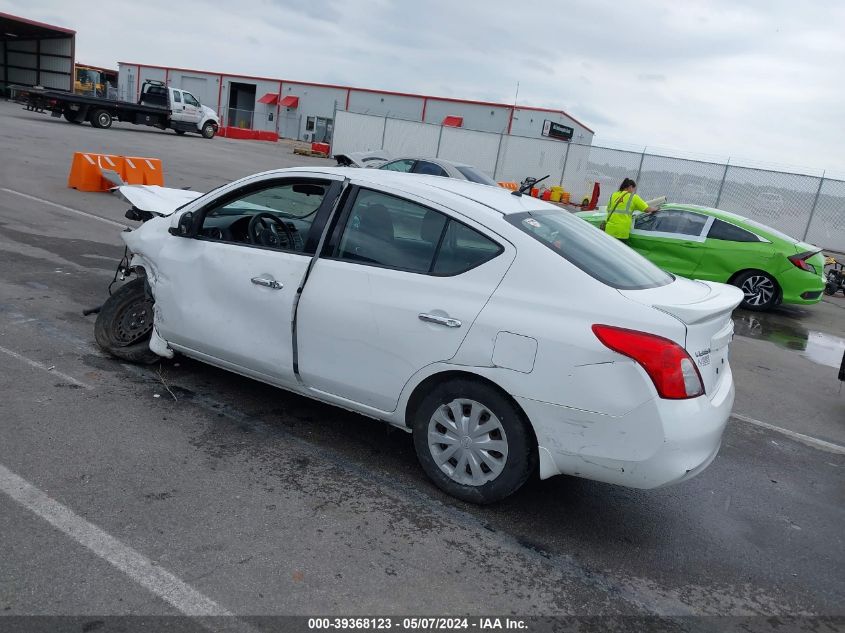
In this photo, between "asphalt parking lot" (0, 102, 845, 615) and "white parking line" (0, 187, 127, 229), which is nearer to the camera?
"asphalt parking lot" (0, 102, 845, 615)

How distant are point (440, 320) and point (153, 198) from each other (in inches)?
138

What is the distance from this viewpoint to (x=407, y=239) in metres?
4.03

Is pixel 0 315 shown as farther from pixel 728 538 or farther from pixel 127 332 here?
pixel 728 538

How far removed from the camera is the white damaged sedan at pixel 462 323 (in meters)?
3.39

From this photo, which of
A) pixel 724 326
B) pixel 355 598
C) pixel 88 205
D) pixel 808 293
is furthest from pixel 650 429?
pixel 88 205

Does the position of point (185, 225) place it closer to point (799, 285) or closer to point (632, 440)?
point (632, 440)

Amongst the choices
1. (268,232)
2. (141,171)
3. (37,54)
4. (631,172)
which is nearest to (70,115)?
(37,54)

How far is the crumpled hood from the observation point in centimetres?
575

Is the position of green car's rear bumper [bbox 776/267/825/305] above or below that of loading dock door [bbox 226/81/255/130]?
below

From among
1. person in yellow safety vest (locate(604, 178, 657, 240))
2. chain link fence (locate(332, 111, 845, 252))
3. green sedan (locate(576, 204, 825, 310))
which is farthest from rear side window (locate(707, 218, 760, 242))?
chain link fence (locate(332, 111, 845, 252))

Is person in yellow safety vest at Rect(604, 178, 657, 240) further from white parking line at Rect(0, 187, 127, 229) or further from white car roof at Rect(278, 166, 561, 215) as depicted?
white parking line at Rect(0, 187, 127, 229)

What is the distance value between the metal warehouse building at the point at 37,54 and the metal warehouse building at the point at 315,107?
35.6 feet

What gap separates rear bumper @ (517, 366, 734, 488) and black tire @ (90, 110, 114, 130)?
3246 centimetres

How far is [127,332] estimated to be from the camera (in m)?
5.35
